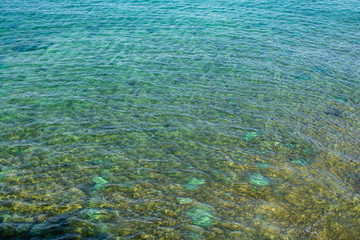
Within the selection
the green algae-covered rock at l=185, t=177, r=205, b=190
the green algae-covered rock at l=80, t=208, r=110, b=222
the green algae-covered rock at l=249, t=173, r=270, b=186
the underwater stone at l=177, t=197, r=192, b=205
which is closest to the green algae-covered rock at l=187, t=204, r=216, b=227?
the underwater stone at l=177, t=197, r=192, b=205

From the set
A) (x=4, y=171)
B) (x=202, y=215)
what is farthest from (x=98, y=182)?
(x=202, y=215)

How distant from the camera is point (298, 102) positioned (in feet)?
50.9

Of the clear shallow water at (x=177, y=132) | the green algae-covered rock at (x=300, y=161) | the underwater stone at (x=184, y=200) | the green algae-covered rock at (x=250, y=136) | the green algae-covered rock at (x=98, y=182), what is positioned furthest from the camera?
the green algae-covered rock at (x=250, y=136)

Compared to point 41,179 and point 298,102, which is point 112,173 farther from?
point 298,102

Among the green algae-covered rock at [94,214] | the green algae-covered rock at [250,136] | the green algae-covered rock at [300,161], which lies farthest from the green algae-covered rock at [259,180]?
the green algae-covered rock at [94,214]

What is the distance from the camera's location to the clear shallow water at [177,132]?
9.12 m

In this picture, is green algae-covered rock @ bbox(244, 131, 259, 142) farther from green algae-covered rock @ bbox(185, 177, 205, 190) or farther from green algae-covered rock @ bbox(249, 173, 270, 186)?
green algae-covered rock @ bbox(185, 177, 205, 190)

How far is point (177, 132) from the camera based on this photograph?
42.7 ft

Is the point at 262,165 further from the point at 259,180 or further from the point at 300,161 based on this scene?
the point at 300,161

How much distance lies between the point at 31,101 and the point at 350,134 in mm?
14536

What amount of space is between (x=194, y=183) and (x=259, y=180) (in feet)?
7.36

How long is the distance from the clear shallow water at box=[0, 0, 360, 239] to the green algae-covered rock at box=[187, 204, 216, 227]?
31mm

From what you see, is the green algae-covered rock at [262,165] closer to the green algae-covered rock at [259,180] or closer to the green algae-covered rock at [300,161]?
the green algae-covered rock at [259,180]

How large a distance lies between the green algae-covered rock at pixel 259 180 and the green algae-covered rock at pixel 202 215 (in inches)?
78.2
